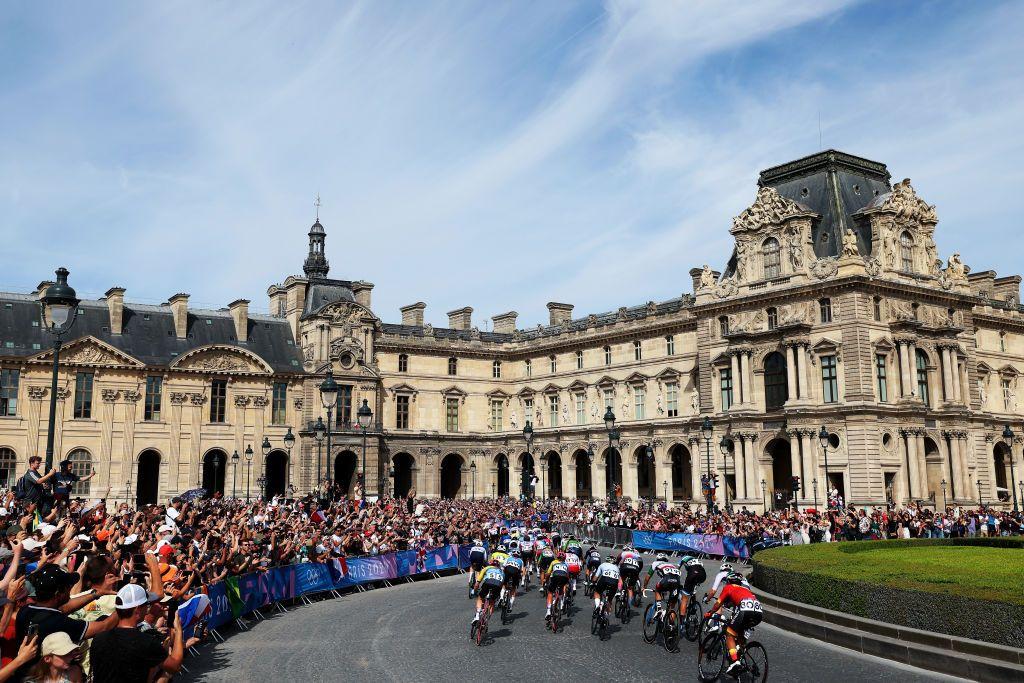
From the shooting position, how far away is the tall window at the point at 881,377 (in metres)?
53.0

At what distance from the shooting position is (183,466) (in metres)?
62.6

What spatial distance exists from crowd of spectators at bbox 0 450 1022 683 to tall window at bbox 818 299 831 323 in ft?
38.5

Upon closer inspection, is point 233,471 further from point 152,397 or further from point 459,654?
point 459,654

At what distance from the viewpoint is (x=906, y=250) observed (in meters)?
57.0

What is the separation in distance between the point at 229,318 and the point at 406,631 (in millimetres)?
51546

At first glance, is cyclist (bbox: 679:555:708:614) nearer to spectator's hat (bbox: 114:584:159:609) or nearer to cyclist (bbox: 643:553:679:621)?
cyclist (bbox: 643:553:679:621)

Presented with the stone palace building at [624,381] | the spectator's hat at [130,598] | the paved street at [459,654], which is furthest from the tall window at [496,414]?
the spectator's hat at [130,598]

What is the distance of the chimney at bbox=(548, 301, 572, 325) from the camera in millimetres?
81125

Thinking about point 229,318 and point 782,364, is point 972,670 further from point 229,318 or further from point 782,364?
point 229,318

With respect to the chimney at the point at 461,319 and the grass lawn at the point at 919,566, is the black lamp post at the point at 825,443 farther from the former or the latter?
the chimney at the point at 461,319

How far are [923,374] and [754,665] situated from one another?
47.7 meters

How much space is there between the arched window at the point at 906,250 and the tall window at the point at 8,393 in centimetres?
5509

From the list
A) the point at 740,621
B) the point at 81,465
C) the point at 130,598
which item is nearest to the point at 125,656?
the point at 130,598

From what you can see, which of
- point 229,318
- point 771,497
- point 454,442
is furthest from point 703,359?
point 229,318
